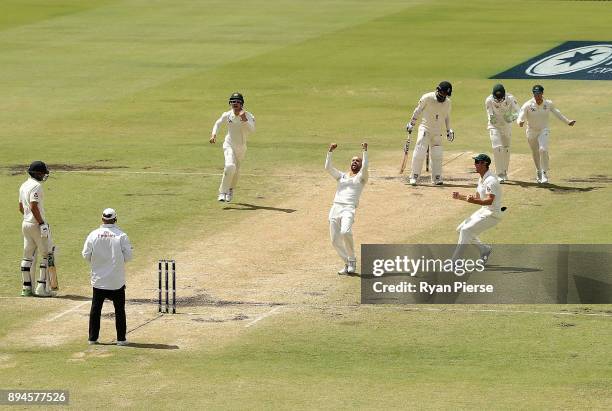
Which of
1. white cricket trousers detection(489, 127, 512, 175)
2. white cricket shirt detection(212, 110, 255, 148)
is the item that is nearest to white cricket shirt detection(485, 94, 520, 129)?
white cricket trousers detection(489, 127, 512, 175)

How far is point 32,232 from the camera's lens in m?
22.8

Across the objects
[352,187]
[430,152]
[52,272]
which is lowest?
[52,272]

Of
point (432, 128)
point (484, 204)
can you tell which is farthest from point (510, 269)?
point (432, 128)

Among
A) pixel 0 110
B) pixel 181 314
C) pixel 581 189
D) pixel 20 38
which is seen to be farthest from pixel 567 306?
pixel 20 38

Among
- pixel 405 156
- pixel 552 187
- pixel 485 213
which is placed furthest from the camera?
pixel 405 156

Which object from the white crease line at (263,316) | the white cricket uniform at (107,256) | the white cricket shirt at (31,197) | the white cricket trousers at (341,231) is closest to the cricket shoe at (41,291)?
the white cricket shirt at (31,197)

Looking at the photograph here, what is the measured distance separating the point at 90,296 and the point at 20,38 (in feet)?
117

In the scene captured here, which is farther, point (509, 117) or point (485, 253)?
point (509, 117)

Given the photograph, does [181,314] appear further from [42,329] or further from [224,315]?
[42,329]

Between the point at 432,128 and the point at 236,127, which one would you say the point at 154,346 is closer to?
the point at 236,127

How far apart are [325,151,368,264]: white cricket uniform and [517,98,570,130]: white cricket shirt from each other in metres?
8.23

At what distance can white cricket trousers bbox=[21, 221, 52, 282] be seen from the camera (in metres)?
22.8

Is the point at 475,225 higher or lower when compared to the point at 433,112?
lower

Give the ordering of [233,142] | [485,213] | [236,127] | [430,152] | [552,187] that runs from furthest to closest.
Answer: [430,152]
[552,187]
[233,142]
[236,127]
[485,213]
